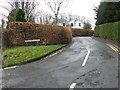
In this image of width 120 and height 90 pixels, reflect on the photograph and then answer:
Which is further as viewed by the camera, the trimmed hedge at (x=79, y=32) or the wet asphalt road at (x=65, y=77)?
the trimmed hedge at (x=79, y=32)

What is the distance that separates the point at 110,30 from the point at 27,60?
58.4 ft

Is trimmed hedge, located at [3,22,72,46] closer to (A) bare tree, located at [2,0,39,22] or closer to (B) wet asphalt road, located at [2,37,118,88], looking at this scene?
(B) wet asphalt road, located at [2,37,118,88]

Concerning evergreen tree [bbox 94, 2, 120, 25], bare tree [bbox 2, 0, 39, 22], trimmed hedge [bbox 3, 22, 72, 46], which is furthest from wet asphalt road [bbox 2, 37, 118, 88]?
bare tree [bbox 2, 0, 39, 22]

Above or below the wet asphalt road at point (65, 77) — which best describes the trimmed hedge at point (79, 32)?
below

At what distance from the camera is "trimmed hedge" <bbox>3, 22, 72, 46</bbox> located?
25078 mm

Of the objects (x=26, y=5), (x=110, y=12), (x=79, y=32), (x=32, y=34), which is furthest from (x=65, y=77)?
(x=79, y=32)

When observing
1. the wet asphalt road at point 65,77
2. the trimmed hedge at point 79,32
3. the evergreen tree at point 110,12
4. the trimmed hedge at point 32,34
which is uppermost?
the evergreen tree at point 110,12

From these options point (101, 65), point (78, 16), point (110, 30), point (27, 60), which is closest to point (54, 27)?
point (110, 30)

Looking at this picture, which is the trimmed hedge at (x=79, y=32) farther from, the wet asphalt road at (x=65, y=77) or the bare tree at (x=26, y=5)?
the wet asphalt road at (x=65, y=77)

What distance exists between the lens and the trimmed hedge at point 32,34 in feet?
82.3

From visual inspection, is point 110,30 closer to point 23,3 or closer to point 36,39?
point 36,39

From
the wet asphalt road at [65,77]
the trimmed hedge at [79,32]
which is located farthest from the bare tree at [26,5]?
the wet asphalt road at [65,77]

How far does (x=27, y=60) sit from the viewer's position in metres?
16.9

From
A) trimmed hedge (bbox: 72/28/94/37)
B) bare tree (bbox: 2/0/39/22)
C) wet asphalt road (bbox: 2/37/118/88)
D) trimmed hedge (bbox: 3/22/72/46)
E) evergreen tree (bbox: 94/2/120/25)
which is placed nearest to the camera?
wet asphalt road (bbox: 2/37/118/88)
